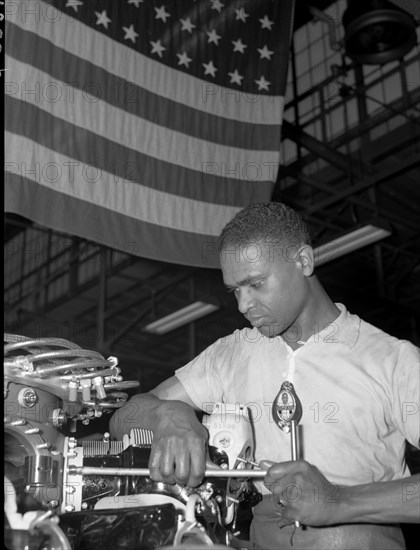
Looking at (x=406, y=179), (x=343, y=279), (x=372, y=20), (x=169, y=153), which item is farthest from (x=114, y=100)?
(x=343, y=279)

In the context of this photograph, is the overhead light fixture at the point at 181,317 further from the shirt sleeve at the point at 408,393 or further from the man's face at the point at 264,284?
the shirt sleeve at the point at 408,393

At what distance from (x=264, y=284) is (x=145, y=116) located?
2.52m

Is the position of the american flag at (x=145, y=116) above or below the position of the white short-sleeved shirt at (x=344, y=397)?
above

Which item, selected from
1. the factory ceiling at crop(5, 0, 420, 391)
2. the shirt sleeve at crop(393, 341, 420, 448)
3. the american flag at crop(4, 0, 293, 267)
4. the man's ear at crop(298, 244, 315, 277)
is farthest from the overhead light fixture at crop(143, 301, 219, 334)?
the shirt sleeve at crop(393, 341, 420, 448)

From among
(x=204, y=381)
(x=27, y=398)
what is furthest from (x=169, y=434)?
(x=204, y=381)

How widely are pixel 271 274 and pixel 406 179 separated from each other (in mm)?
6082

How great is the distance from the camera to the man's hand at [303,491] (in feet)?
3.59

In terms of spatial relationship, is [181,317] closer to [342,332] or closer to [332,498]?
[342,332]

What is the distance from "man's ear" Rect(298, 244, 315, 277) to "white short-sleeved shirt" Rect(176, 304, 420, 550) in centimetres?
13

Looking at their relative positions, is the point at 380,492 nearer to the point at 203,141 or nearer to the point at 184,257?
the point at 184,257

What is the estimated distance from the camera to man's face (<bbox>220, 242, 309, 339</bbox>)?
1.49 meters

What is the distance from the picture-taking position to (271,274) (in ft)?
4.90

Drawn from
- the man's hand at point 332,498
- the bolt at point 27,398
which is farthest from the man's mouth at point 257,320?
the bolt at point 27,398

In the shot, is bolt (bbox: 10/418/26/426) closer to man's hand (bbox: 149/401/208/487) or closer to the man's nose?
man's hand (bbox: 149/401/208/487)
